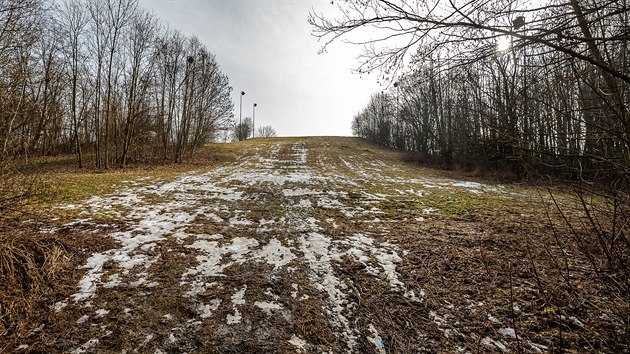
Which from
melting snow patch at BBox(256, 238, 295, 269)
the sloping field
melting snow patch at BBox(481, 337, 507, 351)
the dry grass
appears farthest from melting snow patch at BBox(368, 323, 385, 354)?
the dry grass

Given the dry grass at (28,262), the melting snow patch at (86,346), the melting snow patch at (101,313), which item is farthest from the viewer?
the melting snow patch at (101,313)

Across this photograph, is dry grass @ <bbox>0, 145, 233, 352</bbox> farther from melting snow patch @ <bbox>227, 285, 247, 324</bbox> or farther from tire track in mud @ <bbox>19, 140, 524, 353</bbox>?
melting snow patch @ <bbox>227, 285, 247, 324</bbox>

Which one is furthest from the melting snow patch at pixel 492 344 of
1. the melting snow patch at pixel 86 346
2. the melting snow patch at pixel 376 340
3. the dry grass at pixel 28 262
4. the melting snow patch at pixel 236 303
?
the dry grass at pixel 28 262

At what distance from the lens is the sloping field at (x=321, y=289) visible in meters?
2.42

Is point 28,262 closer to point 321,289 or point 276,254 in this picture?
point 276,254

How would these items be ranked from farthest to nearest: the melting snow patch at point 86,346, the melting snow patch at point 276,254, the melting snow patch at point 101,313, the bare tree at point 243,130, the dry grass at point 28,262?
Answer: 1. the bare tree at point 243,130
2. the melting snow patch at point 276,254
3. the melting snow patch at point 101,313
4. the dry grass at point 28,262
5. the melting snow patch at point 86,346

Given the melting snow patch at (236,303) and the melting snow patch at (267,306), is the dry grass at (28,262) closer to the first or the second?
the melting snow patch at (236,303)

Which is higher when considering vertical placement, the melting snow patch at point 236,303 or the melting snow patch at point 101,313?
the melting snow patch at point 101,313

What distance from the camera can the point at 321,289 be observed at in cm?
331

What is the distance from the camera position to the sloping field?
2.42 metres

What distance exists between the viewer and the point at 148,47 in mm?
16234

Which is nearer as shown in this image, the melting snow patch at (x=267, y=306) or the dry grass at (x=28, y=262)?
the dry grass at (x=28, y=262)

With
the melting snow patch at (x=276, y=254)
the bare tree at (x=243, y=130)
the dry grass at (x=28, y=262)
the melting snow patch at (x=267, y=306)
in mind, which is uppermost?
the bare tree at (x=243, y=130)

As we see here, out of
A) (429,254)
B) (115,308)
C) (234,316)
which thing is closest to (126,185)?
(115,308)
